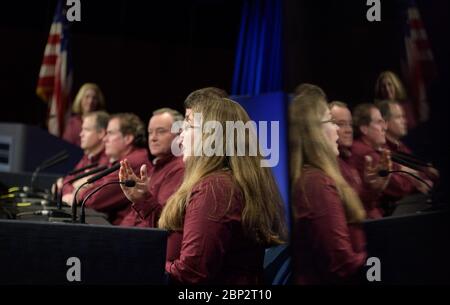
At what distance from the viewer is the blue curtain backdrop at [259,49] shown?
464 cm

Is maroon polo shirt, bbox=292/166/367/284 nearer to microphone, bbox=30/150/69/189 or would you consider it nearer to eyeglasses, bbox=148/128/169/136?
eyeglasses, bbox=148/128/169/136

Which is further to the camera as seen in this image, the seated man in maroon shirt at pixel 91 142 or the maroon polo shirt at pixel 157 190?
the seated man in maroon shirt at pixel 91 142

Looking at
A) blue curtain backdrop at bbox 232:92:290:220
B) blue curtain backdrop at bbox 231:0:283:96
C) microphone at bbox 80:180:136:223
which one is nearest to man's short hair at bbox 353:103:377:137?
blue curtain backdrop at bbox 232:92:290:220

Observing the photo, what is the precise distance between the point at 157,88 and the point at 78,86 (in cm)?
72

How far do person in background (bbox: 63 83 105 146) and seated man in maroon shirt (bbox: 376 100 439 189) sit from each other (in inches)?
64.9

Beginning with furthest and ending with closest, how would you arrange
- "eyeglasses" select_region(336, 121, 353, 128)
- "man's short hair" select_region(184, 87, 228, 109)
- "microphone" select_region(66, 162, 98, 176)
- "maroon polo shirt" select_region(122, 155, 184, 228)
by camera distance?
"microphone" select_region(66, 162, 98, 176) < "eyeglasses" select_region(336, 121, 353, 128) < "man's short hair" select_region(184, 87, 228, 109) < "maroon polo shirt" select_region(122, 155, 184, 228)

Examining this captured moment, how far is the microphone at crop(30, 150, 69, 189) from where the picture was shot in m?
5.30

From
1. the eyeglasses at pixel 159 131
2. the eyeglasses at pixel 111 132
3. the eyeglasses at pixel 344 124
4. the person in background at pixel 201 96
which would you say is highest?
the person in background at pixel 201 96

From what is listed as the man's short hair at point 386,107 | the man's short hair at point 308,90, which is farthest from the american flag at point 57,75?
the man's short hair at point 386,107

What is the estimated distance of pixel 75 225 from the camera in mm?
3846

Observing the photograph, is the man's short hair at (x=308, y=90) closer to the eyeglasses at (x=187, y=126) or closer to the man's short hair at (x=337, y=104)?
the man's short hair at (x=337, y=104)

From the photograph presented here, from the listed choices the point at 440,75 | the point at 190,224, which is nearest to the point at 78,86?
the point at 190,224

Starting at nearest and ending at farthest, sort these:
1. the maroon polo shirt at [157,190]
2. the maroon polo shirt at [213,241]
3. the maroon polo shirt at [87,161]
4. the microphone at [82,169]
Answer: the maroon polo shirt at [213,241] → the maroon polo shirt at [157,190] → the maroon polo shirt at [87,161] → the microphone at [82,169]

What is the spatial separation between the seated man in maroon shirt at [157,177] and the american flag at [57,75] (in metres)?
0.88
